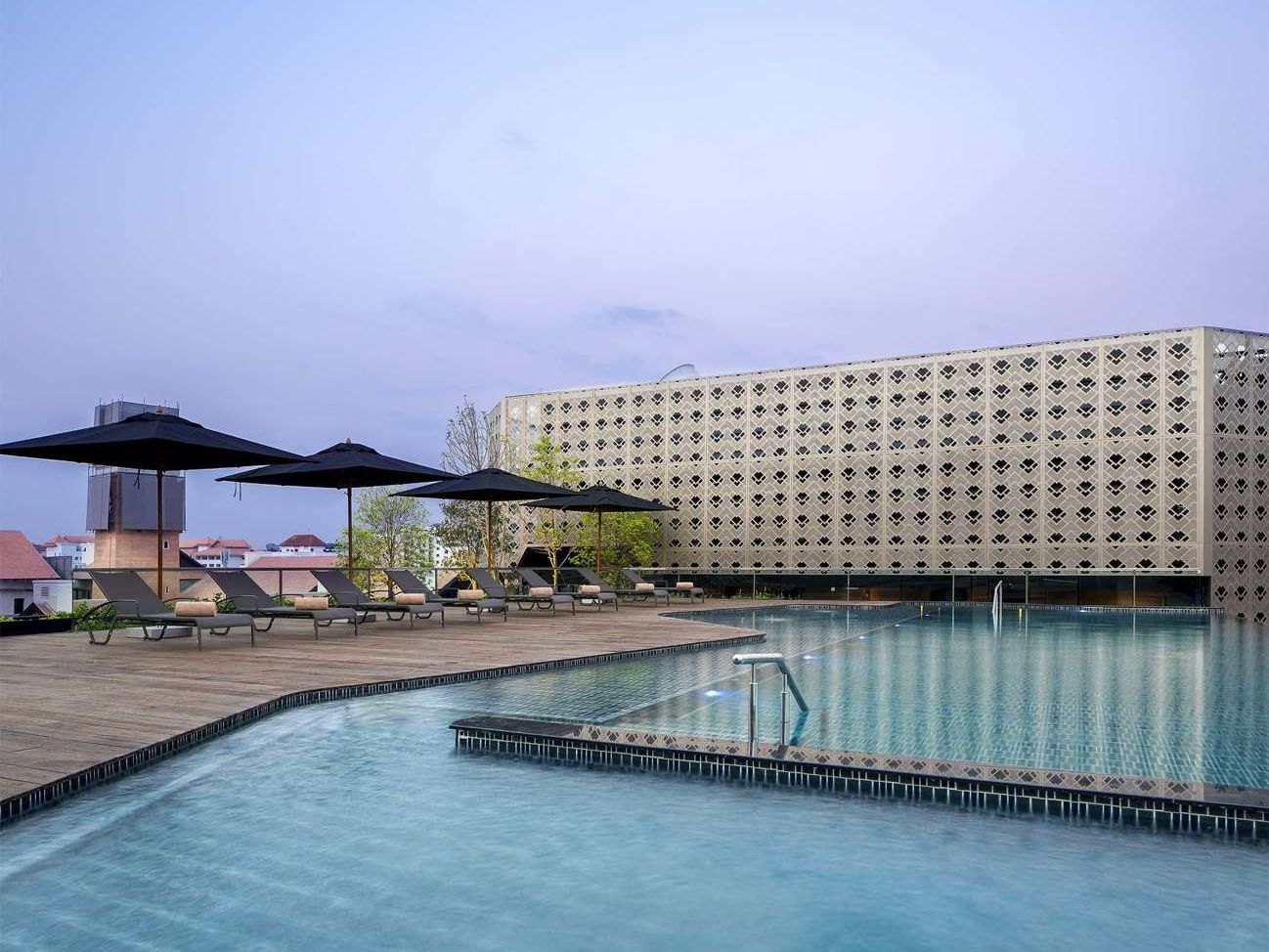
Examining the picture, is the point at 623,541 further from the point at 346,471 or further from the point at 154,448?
the point at 154,448

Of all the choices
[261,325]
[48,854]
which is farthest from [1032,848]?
[261,325]

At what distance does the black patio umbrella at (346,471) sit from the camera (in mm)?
11156

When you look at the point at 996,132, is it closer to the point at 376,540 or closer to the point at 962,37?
the point at 962,37

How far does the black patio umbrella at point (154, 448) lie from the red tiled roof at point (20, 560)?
3737 centimetres

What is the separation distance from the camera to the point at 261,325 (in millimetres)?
35875

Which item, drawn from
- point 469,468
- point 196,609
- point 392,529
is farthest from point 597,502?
point 469,468

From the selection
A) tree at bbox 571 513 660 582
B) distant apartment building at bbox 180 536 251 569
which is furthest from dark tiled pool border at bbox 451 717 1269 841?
distant apartment building at bbox 180 536 251 569

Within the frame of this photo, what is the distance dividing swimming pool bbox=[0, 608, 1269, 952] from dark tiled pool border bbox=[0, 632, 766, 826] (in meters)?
0.07

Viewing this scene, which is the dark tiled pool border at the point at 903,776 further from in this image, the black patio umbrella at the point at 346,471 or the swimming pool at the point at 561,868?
the black patio umbrella at the point at 346,471

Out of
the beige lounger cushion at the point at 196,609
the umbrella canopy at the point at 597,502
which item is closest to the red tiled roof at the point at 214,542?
the umbrella canopy at the point at 597,502

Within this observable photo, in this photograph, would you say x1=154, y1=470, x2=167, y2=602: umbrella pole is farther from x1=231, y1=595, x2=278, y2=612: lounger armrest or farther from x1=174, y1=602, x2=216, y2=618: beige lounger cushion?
x1=231, y1=595, x2=278, y2=612: lounger armrest

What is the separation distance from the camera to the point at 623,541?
71.2 feet

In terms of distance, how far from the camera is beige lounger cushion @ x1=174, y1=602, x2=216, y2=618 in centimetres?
873

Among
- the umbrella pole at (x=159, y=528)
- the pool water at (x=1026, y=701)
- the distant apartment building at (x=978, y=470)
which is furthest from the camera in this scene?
the distant apartment building at (x=978, y=470)
